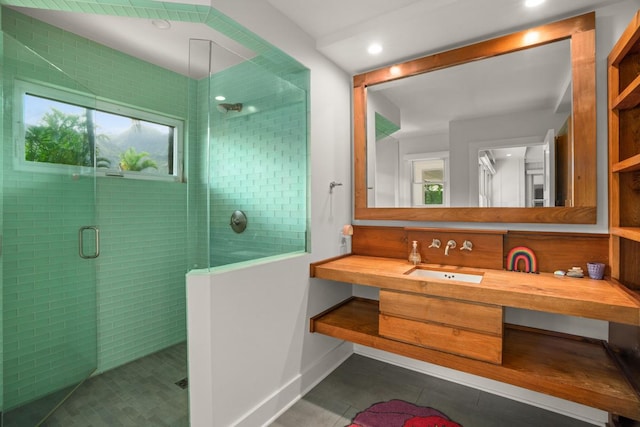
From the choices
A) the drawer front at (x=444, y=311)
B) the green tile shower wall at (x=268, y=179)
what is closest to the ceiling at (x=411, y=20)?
the green tile shower wall at (x=268, y=179)

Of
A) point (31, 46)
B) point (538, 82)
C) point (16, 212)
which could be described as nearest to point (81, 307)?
point (16, 212)

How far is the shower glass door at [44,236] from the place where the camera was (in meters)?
1.86

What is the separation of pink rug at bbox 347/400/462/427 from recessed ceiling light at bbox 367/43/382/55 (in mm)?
2466

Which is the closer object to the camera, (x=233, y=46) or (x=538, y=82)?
(x=538, y=82)

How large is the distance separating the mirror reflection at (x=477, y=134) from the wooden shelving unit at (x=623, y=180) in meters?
0.20

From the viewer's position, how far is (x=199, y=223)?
5.66ft

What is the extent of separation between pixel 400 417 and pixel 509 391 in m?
0.80

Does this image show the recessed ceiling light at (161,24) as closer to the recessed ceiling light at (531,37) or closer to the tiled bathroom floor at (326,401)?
the recessed ceiling light at (531,37)

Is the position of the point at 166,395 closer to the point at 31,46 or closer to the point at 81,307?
the point at 81,307

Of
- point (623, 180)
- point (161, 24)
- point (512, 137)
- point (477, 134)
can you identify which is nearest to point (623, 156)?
point (623, 180)

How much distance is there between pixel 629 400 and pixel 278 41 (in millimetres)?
2563

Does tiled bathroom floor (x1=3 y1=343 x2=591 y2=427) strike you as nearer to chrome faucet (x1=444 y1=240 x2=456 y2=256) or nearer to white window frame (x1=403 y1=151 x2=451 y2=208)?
chrome faucet (x1=444 y1=240 x2=456 y2=256)

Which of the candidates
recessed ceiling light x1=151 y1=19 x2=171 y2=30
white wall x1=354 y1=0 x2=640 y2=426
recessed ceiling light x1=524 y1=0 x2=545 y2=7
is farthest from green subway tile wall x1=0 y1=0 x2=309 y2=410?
white wall x1=354 y1=0 x2=640 y2=426

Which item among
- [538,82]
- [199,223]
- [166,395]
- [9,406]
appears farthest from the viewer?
[166,395]
